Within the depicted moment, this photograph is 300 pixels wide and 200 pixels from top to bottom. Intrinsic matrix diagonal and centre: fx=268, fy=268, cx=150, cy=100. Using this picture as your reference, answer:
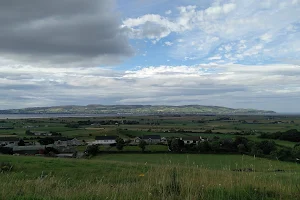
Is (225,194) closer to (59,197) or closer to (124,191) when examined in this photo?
(124,191)

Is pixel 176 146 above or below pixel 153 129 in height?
above

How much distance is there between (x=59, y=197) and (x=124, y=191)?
5.22ft

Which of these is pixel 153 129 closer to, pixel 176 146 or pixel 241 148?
pixel 176 146

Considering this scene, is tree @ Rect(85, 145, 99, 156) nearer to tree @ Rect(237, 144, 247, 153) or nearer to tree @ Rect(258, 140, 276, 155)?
tree @ Rect(237, 144, 247, 153)

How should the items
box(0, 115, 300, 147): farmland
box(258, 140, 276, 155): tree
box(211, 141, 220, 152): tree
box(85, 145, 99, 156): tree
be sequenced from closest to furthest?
box(85, 145, 99, 156): tree < box(211, 141, 220, 152): tree < box(258, 140, 276, 155): tree < box(0, 115, 300, 147): farmland

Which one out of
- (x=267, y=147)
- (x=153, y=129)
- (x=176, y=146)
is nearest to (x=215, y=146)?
(x=176, y=146)

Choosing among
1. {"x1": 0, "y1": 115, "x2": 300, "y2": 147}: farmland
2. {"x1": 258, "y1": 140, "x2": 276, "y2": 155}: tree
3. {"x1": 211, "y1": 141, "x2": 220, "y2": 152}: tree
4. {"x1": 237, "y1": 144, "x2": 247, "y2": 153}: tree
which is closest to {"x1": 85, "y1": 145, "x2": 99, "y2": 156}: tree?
{"x1": 211, "y1": 141, "x2": 220, "y2": 152}: tree

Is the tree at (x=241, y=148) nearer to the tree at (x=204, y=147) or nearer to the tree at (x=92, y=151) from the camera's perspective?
the tree at (x=204, y=147)

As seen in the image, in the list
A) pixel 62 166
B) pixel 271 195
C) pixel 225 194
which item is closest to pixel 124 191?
pixel 225 194

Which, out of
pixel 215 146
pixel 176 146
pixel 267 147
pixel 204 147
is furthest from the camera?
pixel 176 146

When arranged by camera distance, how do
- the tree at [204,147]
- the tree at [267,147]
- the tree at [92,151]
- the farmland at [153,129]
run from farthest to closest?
1. the farmland at [153,129]
2. the tree at [204,147]
3. the tree at [267,147]
4. the tree at [92,151]

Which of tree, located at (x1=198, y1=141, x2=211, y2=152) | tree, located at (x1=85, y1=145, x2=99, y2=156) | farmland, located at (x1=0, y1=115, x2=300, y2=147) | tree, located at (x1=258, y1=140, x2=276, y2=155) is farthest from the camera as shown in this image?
farmland, located at (x1=0, y1=115, x2=300, y2=147)

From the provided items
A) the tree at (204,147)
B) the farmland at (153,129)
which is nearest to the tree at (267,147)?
the farmland at (153,129)

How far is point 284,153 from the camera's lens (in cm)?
4950
